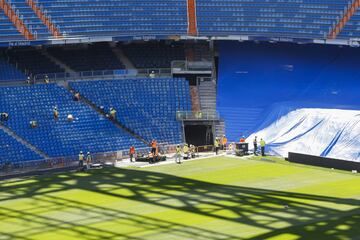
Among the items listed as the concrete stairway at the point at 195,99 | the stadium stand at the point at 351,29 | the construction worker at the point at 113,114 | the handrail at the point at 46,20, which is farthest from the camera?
the handrail at the point at 46,20

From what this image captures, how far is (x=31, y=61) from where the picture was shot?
49.6m

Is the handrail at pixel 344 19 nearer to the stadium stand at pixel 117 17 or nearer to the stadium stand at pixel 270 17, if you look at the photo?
the stadium stand at pixel 270 17

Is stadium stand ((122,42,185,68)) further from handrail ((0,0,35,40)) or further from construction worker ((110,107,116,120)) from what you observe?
handrail ((0,0,35,40))

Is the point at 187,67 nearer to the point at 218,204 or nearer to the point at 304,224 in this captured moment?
the point at 218,204

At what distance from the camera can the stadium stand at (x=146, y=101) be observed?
149 ft

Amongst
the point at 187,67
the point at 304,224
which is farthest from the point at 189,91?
the point at 304,224

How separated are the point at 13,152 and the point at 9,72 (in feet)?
29.0

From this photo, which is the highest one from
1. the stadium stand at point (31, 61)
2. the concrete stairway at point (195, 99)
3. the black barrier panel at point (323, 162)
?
the stadium stand at point (31, 61)

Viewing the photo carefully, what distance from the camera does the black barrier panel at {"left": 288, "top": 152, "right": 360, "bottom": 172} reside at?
37.6 meters

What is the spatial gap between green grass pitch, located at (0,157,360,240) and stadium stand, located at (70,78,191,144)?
5156 mm

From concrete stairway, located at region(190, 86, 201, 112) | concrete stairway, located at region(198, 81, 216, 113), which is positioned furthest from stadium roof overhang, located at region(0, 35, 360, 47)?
concrete stairway, located at region(190, 86, 201, 112)

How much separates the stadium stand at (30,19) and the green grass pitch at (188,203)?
13.2 metres

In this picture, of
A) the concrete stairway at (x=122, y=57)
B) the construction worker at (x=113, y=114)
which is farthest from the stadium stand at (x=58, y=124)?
the concrete stairway at (x=122, y=57)

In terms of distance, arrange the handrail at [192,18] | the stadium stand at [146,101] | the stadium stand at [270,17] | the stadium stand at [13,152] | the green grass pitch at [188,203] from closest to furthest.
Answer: the green grass pitch at [188,203]
the stadium stand at [13,152]
the stadium stand at [146,101]
the stadium stand at [270,17]
the handrail at [192,18]
